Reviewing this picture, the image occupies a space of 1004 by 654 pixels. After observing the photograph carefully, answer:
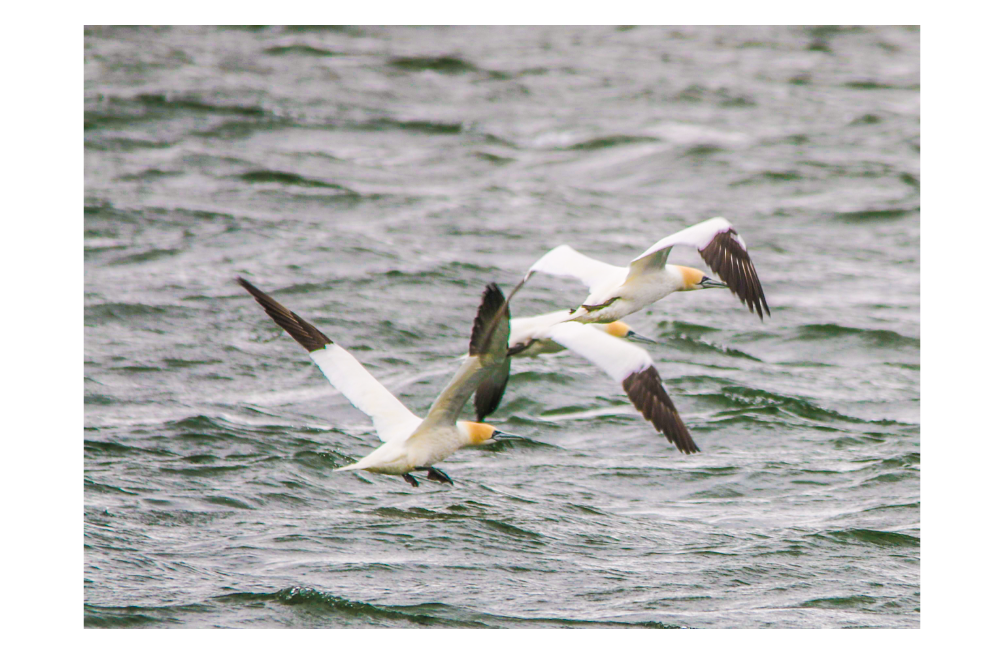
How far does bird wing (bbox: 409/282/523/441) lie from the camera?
7254 mm

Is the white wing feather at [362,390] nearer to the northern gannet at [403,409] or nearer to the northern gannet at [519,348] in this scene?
the northern gannet at [403,409]

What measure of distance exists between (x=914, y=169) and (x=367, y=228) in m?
9.20

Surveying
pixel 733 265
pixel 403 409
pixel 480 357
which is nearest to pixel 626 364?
pixel 480 357

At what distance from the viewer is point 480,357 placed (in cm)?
748

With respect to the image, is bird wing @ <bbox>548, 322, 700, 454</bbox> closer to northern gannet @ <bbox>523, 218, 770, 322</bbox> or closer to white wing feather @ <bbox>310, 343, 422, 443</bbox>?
northern gannet @ <bbox>523, 218, 770, 322</bbox>

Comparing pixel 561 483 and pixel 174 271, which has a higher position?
pixel 174 271

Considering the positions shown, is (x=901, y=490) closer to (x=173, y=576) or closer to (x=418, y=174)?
(x=173, y=576)

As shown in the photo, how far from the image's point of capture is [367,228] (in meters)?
16.0

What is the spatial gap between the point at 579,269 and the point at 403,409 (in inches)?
72.6

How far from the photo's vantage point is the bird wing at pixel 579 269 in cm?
911

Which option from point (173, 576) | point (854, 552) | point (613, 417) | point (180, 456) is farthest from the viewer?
point (613, 417)

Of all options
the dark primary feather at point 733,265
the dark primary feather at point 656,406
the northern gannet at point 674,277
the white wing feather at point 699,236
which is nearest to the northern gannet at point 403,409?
the dark primary feather at point 656,406

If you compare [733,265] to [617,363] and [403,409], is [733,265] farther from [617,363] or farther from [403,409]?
[403,409]
